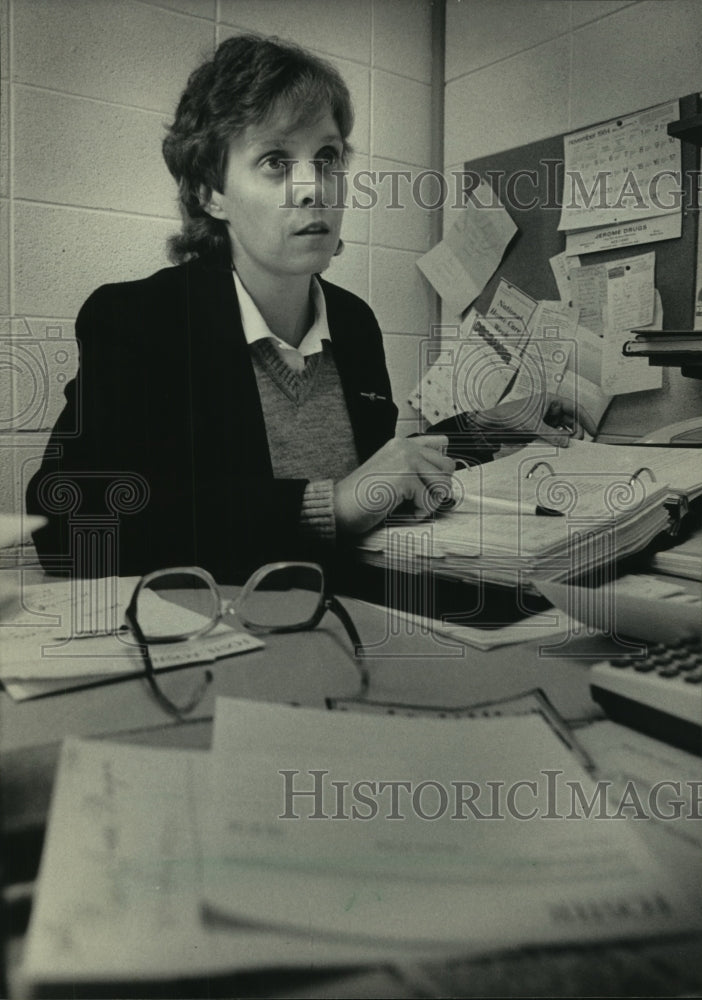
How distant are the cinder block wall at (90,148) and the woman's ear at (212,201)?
2cm

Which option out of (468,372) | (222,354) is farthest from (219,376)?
(468,372)

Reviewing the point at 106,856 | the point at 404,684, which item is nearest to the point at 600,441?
the point at 404,684

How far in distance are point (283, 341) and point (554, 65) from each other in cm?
41

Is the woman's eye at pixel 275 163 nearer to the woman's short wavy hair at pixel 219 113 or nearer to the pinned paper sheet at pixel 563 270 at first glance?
the woman's short wavy hair at pixel 219 113

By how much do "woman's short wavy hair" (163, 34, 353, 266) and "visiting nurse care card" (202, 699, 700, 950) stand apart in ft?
1.24

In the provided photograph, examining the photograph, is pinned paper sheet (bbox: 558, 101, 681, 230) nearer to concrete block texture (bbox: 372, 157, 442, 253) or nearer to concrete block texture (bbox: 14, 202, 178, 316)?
concrete block texture (bbox: 372, 157, 442, 253)

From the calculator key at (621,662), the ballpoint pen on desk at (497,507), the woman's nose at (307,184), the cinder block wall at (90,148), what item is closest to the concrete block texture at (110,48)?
the cinder block wall at (90,148)

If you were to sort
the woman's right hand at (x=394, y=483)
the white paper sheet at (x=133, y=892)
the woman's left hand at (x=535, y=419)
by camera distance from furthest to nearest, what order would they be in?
the woman's left hand at (x=535, y=419) → the woman's right hand at (x=394, y=483) → the white paper sheet at (x=133, y=892)

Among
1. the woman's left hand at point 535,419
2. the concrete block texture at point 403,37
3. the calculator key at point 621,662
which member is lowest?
the calculator key at point 621,662

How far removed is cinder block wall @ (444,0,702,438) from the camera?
0.70 meters

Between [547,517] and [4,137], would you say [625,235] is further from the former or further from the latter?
[4,137]

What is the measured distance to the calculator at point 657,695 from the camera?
45cm

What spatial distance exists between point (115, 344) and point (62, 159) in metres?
0.14

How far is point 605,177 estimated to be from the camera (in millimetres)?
727
